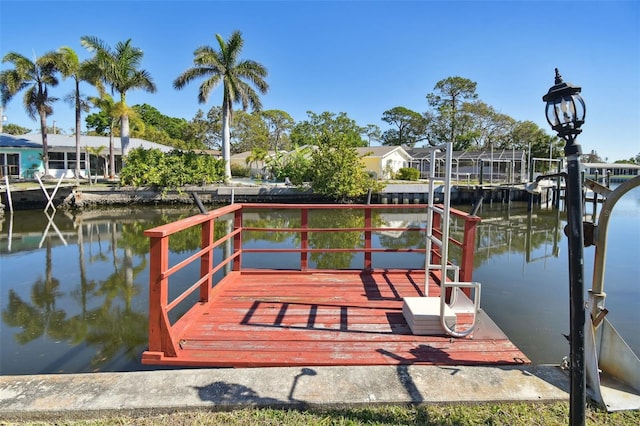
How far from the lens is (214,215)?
3918mm

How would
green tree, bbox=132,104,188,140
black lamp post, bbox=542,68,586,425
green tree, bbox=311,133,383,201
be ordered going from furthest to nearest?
green tree, bbox=132,104,188,140 → green tree, bbox=311,133,383,201 → black lamp post, bbox=542,68,586,425

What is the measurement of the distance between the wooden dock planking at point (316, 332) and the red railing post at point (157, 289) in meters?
0.17

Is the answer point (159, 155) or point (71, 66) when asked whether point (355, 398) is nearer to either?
point (159, 155)

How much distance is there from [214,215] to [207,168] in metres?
22.8

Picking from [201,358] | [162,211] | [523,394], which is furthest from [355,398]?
[162,211]

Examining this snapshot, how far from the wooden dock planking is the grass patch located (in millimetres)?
626

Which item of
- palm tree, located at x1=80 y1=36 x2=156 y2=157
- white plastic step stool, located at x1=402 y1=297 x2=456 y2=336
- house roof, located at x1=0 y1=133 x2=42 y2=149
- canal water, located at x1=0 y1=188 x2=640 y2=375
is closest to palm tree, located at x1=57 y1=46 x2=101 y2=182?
palm tree, located at x1=80 y1=36 x2=156 y2=157

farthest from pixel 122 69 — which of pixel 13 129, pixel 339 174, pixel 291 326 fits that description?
pixel 13 129

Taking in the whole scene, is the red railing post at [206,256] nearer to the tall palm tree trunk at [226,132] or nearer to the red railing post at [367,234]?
the red railing post at [367,234]

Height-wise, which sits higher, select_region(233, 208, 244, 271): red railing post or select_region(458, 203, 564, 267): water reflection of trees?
select_region(233, 208, 244, 271): red railing post

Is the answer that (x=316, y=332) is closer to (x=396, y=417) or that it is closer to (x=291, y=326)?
(x=291, y=326)

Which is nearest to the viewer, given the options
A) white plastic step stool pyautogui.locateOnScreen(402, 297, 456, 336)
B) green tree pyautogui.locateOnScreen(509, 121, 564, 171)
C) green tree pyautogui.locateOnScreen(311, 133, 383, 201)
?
white plastic step stool pyautogui.locateOnScreen(402, 297, 456, 336)

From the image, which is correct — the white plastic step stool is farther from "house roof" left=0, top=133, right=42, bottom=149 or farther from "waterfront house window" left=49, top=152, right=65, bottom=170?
"waterfront house window" left=49, top=152, right=65, bottom=170

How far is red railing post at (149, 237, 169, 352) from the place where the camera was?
2785mm
